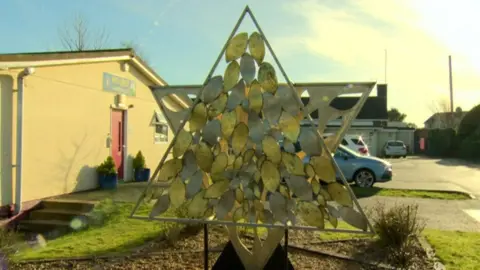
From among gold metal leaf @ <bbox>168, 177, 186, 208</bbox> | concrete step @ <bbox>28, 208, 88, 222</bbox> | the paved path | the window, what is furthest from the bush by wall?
gold metal leaf @ <bbox>168, 177, 186, 208</bbox>

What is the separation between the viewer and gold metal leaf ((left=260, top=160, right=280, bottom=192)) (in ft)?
11.1

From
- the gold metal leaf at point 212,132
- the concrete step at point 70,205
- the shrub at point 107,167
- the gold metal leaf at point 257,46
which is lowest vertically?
the concrete step at point 70,205

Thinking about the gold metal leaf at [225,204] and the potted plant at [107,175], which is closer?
the gold metal leaf at [225,204]

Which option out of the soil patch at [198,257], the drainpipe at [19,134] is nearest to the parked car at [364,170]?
the soil patch at [198,257]

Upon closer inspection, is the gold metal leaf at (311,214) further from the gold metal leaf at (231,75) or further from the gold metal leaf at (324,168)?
the gold metal leaf at (231,75)

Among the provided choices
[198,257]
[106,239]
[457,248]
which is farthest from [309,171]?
[106,239]

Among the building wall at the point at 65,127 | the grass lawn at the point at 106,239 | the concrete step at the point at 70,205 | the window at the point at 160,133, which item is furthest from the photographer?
the window at the point at 160,133

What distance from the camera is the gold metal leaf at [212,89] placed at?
3.62m

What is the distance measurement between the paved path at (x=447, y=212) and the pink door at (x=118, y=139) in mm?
7135

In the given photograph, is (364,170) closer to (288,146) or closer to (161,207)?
(288,146)

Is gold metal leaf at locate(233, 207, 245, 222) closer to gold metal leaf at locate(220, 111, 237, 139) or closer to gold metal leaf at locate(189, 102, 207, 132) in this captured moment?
gold metal leaf at locate(220, 111, 237, 139)

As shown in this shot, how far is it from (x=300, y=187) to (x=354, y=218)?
49cm

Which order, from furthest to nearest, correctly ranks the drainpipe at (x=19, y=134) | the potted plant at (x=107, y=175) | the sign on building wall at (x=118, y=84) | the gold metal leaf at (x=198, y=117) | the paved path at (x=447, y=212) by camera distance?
1. the sign on building wall at (x=118, y=84)
2. the potted plant at (x=107, y=175)
3. the drainpipe at (x=19, y=134)
4. the paved path at (x=447, y=212)
5. the gold metal leaf at (x=198, y=117)

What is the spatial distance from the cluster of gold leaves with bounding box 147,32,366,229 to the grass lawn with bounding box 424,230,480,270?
99.9 inches
